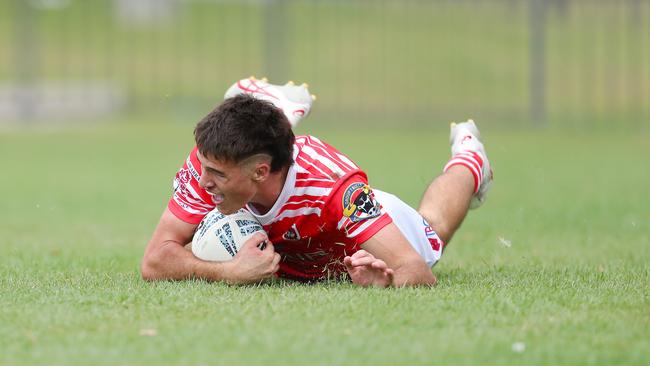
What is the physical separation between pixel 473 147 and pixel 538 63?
15.6m

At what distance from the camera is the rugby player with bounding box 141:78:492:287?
6.07 m

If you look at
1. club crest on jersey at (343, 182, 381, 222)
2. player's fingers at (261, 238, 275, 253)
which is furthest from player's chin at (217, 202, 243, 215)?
club crest on jersey at (343, 182, 381, 222)

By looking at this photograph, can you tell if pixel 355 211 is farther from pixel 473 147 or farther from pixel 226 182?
pixel 473 147

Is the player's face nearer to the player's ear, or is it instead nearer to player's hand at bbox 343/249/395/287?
the player's ear

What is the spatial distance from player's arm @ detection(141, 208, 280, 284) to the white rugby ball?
2.2 inches

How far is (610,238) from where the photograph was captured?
9180mm

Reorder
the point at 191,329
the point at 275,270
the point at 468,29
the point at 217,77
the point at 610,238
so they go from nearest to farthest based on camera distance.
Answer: the point at 191,329
the point at 275,270
the point at 610,238
the point at 468,29
the point at 217,77

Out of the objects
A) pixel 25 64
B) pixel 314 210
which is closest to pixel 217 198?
pixel 314 210

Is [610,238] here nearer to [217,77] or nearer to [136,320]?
[136,320]

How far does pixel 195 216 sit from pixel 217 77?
929 inches

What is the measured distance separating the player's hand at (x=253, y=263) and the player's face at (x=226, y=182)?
230mm

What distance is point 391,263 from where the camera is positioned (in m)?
6.18

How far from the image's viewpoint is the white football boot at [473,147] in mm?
7680

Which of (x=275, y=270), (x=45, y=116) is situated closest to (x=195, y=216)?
(x=275, y=270)
